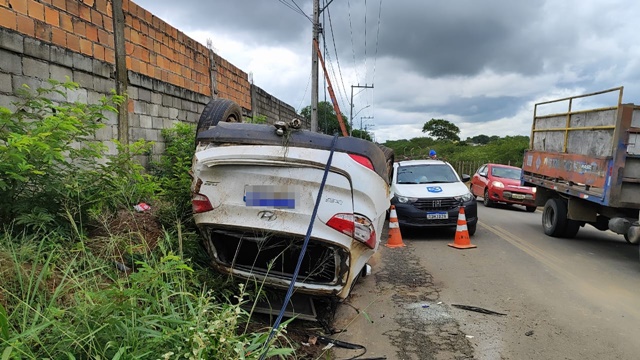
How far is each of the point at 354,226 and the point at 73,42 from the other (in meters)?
4.27

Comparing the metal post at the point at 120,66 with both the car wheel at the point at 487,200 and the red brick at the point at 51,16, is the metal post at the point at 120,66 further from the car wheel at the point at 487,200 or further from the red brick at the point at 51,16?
the car wheel at the point at 487,200

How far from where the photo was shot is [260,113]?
45.0 feet

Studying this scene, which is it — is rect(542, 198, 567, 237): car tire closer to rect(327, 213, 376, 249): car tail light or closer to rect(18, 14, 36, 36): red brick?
rect(327, 213, 376, 249): car tail light

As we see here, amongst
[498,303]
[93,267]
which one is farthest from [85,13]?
[498,303]

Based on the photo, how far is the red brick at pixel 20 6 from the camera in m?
4.04

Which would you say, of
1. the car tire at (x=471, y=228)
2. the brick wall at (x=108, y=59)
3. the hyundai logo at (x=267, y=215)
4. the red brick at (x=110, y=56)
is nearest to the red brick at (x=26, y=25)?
the brick wall at (x=108, y=59)

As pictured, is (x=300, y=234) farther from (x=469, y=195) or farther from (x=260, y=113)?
(x=260, y=113)

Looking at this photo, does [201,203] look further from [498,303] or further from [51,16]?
[498,303]

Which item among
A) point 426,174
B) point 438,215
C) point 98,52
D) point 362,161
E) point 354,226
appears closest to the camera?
point 354,226

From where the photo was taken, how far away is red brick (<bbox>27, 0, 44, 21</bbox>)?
4.25 m

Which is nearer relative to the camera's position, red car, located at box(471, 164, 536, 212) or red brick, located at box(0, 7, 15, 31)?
red brick, located at box(0, 7, 15, 31)

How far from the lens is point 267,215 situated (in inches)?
128

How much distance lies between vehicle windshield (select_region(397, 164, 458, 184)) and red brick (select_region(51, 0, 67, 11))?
6661mm

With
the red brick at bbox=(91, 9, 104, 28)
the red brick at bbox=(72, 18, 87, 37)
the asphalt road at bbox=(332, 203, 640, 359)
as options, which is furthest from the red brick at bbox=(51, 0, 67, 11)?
the asphalt road at bbox=(332, 203, 640, 359)
